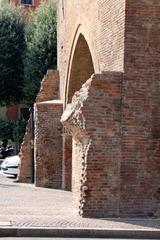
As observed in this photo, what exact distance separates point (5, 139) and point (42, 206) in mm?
23426

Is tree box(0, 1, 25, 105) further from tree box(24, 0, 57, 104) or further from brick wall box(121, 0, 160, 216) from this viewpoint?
brick wall box(121, 0, 160, 216)

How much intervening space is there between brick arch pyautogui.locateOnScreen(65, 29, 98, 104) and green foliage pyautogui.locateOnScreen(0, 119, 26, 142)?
54.3ft

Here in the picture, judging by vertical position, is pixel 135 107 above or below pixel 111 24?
below

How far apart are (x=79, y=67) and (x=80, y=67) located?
4 centimetres

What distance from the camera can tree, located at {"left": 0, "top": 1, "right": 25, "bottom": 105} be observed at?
115 ft

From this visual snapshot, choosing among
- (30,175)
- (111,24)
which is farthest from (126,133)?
(30,175)

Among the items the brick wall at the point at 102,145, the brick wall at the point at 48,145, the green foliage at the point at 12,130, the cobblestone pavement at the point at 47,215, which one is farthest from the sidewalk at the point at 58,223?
the green foliage at the point at 12,130

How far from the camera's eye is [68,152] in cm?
2019

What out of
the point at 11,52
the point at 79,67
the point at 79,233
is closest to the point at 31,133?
the point at 79,67

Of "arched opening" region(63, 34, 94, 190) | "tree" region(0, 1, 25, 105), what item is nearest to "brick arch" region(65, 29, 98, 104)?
"arched opening" region(63, 34, 94, 190)

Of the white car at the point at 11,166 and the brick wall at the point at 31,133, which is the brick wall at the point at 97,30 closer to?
the brick wall at the point at 31,133

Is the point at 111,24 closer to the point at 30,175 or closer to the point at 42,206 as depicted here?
the point at 42,206

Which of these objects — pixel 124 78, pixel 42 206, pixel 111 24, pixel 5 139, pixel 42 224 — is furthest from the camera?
pixel 5 139

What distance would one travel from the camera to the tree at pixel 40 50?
1299 inches
